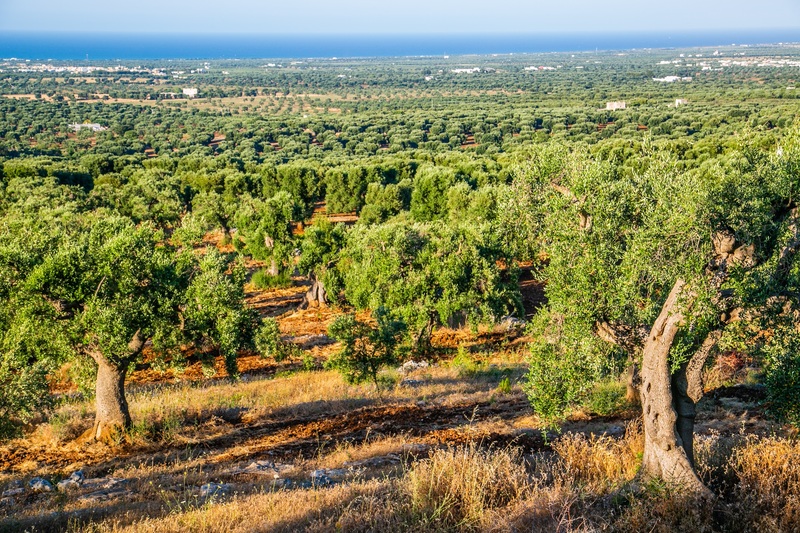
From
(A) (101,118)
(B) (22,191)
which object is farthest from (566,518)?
(A) (101,118)

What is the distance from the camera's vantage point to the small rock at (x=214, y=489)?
12.0 m

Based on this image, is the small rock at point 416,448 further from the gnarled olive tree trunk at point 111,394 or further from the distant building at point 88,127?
the distant building at point 88,127

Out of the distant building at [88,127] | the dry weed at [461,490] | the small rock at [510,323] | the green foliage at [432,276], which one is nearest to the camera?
the dry weed at [461,490]

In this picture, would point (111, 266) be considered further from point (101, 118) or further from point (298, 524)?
point (101, 118)

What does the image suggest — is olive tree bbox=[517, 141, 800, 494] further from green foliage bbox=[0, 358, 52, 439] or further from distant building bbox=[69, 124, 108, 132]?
distant building bbox=[69, 124, 108, 132]

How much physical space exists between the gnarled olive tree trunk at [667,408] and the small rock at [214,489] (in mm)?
8057

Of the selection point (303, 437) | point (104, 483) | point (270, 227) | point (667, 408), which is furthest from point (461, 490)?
point (270, 227)

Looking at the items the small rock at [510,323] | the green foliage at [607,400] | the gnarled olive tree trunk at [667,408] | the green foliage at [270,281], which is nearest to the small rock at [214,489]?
the gnarled olive tree trunk at [667,408]

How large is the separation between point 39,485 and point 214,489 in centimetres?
435

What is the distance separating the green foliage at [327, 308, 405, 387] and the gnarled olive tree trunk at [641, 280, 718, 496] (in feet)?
39.5

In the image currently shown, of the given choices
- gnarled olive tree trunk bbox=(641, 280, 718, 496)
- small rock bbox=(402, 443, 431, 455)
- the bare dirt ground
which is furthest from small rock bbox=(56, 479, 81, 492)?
gnarled olive tree trunk bbox=(641, 280, 718, 496)

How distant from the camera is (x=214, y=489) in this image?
12.4 metres

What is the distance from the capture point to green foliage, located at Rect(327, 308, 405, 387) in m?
21.1

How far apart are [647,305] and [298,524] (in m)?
7.28
